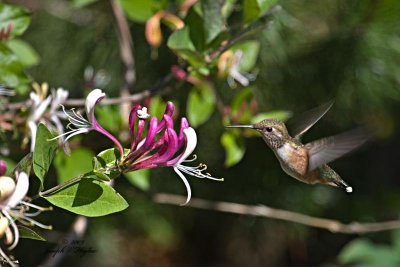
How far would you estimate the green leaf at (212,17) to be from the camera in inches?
45.0

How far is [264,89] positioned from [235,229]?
0.96 m

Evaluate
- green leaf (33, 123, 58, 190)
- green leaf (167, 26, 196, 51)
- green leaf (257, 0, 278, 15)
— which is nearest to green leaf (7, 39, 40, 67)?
green leaf (167, 26, 196, 51)

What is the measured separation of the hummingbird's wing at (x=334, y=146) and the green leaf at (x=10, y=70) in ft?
1.76

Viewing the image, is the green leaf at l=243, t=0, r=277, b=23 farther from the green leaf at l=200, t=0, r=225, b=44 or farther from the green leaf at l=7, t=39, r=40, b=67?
the green leaf at l=7, t=39, r=40, b=67

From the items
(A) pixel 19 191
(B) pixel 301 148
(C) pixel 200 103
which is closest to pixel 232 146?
(C) pixel 200 103

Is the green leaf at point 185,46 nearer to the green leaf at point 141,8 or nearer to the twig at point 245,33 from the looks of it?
the twig at point 245,33

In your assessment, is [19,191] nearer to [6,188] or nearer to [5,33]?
[6,188]

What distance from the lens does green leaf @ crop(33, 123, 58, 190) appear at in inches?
31.3

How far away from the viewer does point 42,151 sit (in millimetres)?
806

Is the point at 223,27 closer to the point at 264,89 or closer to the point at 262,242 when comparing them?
the point at 264,89

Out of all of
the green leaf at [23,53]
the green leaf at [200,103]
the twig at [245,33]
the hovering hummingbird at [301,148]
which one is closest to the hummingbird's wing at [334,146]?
the hovering hummingbird at [301,148]

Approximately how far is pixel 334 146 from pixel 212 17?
308mm

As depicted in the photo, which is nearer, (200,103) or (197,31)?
(197,31)

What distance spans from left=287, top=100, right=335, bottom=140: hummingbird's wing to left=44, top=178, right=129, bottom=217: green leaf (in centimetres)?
44
